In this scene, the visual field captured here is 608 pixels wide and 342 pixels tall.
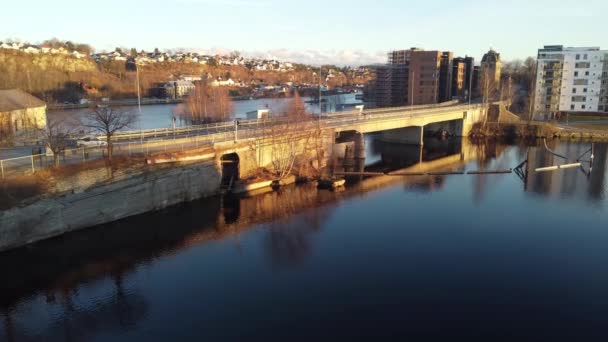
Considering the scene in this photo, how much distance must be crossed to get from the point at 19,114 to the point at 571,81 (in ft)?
220

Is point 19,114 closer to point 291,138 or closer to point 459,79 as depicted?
point 291,138

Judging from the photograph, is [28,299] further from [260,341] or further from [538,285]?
[538,285]

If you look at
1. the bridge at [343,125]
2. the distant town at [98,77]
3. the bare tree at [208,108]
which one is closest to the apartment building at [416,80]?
the distant town at [98,77]

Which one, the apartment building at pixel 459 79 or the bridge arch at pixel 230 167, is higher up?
the apartment building at pixel 459 79

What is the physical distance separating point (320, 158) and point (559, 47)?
171 feet

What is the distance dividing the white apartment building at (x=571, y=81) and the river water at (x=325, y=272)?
42311mm

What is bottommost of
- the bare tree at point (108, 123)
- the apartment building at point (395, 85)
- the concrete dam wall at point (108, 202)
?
the concrete dam wall at point (108, 202)

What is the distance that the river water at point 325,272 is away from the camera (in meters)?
14.0

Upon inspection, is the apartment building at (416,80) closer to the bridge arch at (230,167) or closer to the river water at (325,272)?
the bridge arch at (230,167)

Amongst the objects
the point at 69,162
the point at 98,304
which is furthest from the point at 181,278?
the point at 69,162

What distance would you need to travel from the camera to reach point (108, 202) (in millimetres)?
22391

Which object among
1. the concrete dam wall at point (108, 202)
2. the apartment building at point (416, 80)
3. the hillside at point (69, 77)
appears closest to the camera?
the concrete dam wall at point (108, 202)

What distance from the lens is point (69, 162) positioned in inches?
867

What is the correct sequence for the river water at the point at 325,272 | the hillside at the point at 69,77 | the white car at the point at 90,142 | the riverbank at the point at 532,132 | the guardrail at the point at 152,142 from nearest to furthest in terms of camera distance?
the river water at the point at 325,272 < the guardrail at the point at 152,142 < the white car at the point at 90,142 < the riverbank at the point at 532,132 < the hillside at the point at 69,77
